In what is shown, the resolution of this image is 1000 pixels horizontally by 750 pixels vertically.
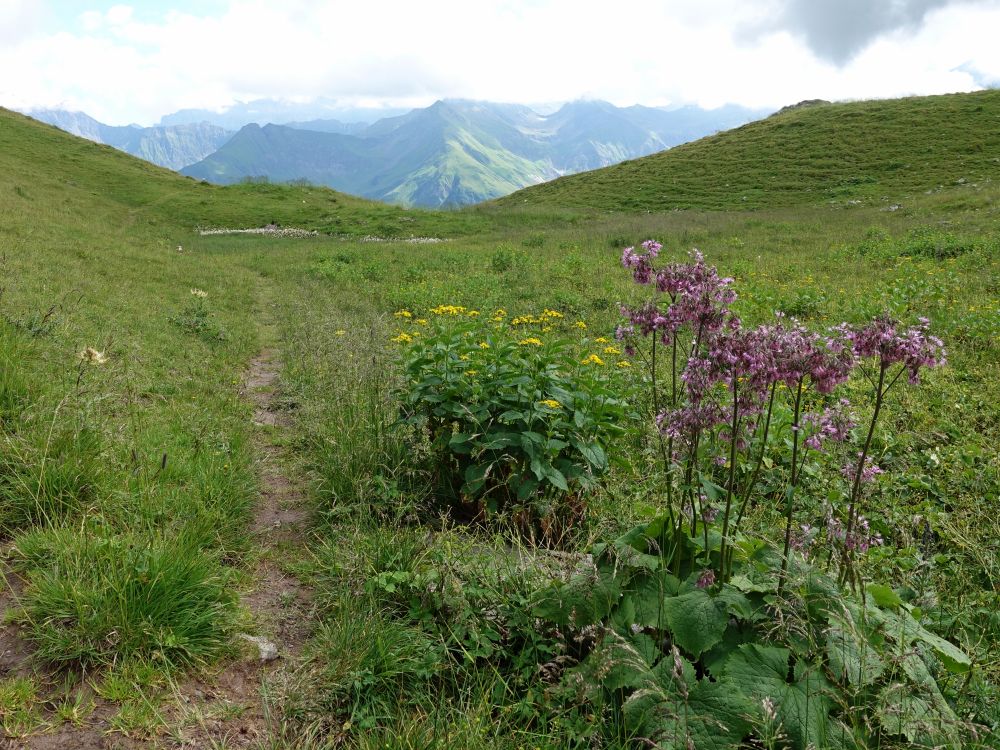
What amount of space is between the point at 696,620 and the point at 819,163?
176ft

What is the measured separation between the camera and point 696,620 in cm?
272

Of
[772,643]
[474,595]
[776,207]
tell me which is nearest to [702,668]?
[772,643]

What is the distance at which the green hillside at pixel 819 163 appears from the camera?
3941cm

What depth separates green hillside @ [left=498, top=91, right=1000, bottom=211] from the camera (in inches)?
1551

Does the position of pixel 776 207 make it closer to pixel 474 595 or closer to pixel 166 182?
pixel 474 595

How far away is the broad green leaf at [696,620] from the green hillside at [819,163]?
40.9 meters

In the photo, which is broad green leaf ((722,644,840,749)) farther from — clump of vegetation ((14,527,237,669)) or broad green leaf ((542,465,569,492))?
clump of vegetation ((14,527,237,669))

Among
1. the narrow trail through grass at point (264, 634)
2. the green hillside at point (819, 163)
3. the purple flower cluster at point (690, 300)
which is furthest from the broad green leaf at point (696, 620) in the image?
the green hillside at point (819, 163)

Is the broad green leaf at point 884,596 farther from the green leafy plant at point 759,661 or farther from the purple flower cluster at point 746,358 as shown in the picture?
the purple flower cluster at point 746,358

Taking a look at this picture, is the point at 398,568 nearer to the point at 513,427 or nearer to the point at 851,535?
the point at 513,427

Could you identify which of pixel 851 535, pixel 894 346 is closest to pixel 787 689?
pixel 851 535

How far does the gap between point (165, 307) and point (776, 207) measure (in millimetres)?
37932

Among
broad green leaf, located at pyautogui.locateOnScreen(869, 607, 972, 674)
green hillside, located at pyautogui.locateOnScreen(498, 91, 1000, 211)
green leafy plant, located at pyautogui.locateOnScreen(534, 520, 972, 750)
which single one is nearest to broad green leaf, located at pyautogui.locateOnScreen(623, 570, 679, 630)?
green leafy plant, located at pyautogui.locateOnScreen(534, 520, 972, 750)

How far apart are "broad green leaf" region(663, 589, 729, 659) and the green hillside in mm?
40874
